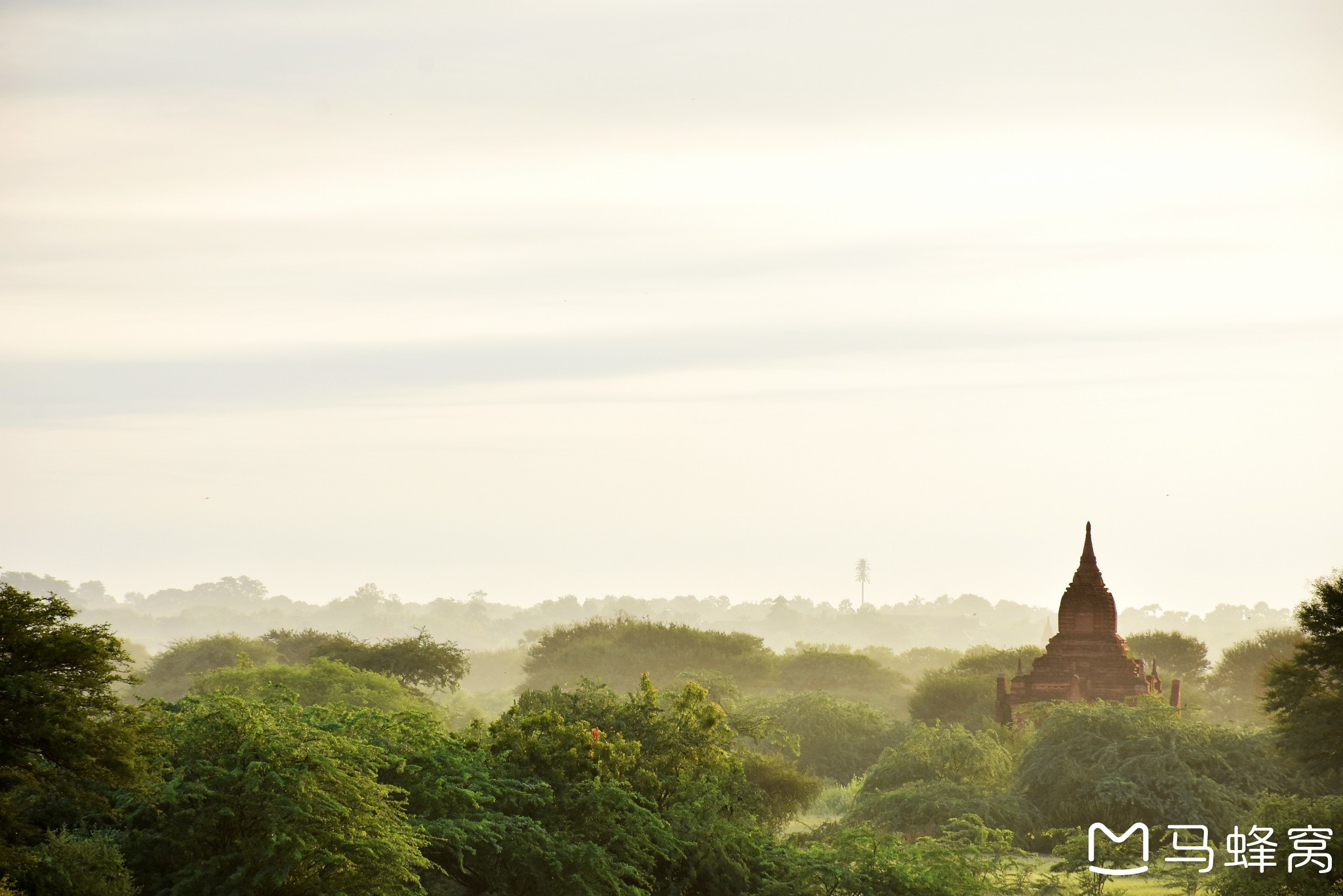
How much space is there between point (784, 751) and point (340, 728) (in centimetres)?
3996

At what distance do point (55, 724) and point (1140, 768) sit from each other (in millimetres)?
29101

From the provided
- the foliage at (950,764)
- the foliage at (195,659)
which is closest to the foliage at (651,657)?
the foliage at (195,659)

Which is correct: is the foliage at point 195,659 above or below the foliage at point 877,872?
above

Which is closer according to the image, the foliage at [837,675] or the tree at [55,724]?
the tree at [55,724]

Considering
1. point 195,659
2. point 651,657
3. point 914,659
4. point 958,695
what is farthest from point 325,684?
point 914,659

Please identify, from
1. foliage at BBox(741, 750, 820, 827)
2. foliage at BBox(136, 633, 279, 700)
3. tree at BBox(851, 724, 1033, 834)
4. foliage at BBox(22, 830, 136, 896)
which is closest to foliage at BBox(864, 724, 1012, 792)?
tree at BBox(851, 724, 1033, 834)

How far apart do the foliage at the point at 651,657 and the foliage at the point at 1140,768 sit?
42466 millimetres

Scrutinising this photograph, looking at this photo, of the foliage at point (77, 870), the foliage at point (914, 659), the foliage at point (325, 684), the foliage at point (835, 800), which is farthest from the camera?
the foliage at point (914, 659)

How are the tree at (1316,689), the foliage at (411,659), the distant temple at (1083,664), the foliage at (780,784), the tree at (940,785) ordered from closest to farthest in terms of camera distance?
1. the tree at (1316,689)
2. the tree at (940,785)
3. the foliage at (780,784)
4. the distant temple at (1083,664)
5. the foliage at (411,659)

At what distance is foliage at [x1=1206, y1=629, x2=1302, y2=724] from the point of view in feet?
247

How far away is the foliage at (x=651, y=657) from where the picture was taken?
83500 millimetres

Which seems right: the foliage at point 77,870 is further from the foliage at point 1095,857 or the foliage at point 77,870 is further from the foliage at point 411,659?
the foliage at point 411,659

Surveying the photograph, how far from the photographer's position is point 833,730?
59.2m

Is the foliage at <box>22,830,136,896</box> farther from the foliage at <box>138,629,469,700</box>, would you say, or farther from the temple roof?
the foliage at <box>138,629,469,700</box>
